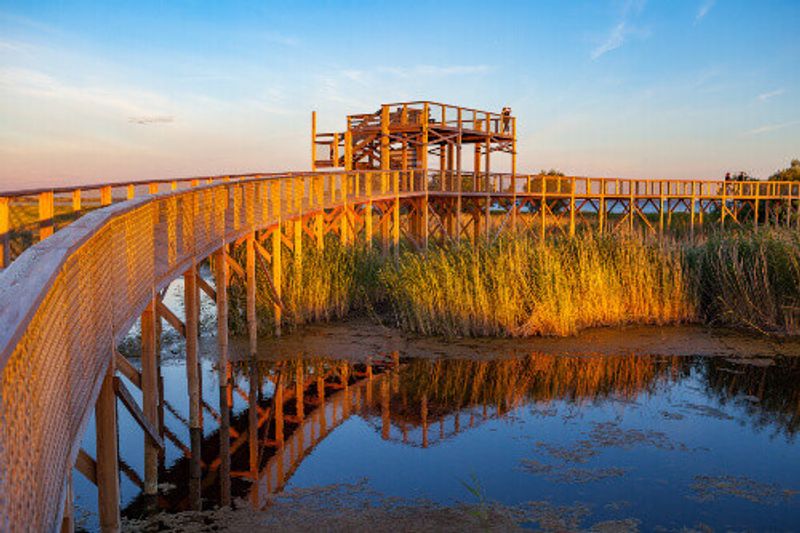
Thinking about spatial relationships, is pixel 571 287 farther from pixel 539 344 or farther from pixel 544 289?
pixel 539 344

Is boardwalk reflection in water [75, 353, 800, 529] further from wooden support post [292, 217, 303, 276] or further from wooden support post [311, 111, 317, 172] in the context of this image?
wooden support post [311, 111, 317, 172]

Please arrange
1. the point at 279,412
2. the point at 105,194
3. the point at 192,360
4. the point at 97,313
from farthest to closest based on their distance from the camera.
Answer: the point at 279,412 → the point at 105,194 → the point at 192,360 → the point at 97,313

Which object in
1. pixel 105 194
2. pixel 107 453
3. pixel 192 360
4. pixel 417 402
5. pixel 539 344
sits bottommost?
pixel 417 402

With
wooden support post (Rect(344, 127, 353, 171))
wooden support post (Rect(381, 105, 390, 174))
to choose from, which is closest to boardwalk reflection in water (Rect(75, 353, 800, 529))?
wooden support post (Rect(381, 105, 390, 174))

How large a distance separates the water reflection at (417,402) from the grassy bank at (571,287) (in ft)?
5.84

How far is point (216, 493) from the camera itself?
7.63 meters

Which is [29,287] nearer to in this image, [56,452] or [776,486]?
[56,452]

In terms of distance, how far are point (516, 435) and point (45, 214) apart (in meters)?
5.81

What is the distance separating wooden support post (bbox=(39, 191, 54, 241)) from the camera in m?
7.45

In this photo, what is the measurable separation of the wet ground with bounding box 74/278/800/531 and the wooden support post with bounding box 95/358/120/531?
129 centimetres

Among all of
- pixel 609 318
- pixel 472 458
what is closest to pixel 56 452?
pixel 472 458

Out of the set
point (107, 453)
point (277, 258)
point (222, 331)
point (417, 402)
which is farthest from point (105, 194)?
point (107, 453)

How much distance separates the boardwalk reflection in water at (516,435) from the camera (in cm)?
739

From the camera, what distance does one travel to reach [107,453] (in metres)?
5.38
